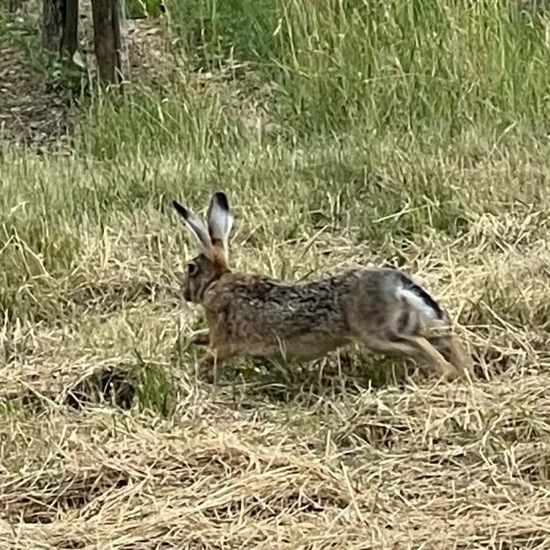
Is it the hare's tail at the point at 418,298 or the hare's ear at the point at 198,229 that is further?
the hare's ear at the point at 198,229

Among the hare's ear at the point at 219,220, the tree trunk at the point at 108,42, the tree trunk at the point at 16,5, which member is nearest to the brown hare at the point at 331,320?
the hare's ear at the point at 219,220

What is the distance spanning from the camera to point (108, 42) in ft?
32.4

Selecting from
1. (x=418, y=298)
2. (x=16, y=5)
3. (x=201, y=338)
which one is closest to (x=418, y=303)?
(x=418, y=298)

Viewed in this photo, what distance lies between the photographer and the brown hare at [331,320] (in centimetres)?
468

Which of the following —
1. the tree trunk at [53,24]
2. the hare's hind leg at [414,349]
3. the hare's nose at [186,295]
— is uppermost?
the hare's hind leg at [414,349]

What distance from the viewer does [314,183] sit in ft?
22.7

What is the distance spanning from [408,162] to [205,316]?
6.27 feet

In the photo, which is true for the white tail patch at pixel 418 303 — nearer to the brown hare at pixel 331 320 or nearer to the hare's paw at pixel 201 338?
the brown hare at pixel 331 320

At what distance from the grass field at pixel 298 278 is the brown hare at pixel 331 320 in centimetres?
9

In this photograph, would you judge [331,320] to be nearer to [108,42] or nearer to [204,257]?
[204,257]

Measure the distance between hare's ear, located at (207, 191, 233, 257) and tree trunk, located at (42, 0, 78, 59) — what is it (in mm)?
5714

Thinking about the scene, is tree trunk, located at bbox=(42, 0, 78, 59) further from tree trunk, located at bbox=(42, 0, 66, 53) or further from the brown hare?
the brown hare

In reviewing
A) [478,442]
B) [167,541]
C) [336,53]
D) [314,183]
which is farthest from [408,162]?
[167,541]

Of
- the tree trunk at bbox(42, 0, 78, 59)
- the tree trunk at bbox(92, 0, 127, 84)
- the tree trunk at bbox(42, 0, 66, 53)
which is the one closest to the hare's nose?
the tree trunk at bbox(92, 0, 127, 84)
